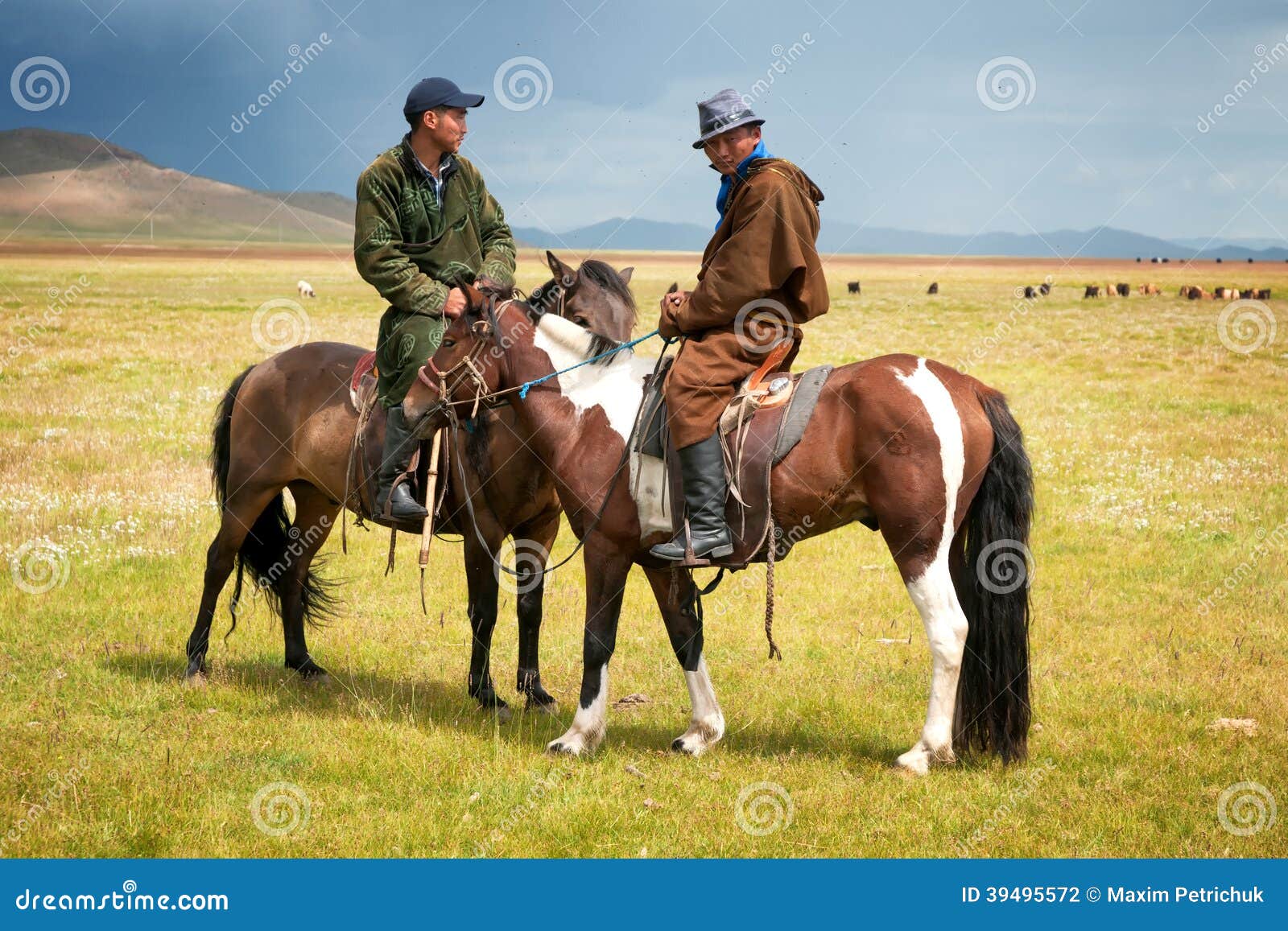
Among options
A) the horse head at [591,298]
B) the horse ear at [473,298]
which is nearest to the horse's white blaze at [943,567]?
the horse head at [591,298]

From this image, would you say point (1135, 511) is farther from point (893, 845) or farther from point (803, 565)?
point (893, 845)

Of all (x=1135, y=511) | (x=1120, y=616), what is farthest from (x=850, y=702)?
(x=1135, y=511)

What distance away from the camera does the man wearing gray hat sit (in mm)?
6199

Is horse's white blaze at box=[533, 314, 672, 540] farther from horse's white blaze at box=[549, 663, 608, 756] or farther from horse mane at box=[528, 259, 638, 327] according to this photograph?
horse's white blaze at box=[549, 663, 608, 756]

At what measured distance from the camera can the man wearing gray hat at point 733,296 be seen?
6.20 m

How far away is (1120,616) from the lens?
968cm

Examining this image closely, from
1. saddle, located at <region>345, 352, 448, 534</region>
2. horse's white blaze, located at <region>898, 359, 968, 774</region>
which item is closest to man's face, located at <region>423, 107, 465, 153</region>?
saddle, located at <region>345, 352, 448, 534</region>

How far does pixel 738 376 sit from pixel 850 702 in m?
2.71

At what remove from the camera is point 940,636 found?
625 cm

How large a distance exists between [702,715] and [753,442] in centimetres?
188

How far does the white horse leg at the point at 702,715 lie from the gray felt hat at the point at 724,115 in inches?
128

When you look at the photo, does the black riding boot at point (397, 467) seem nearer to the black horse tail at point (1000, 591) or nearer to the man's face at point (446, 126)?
the man's face at point (446, 126)

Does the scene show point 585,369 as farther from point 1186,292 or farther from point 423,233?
point 1186,292

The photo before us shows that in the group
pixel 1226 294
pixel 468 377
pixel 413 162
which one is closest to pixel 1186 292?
pixel 1226 294
